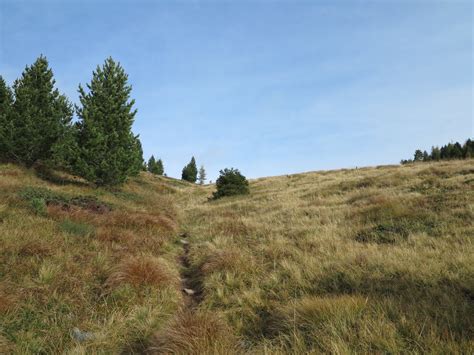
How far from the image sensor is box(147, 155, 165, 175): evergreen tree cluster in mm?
83269

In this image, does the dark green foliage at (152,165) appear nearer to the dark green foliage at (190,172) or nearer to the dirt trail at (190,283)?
the dark green foliage at (190,172)

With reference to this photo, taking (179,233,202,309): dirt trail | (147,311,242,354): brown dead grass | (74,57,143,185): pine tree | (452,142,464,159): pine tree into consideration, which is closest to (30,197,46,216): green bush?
(179,233,202,309): dirt trail

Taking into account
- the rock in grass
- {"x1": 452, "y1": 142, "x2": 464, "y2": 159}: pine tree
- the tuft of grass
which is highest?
{"x1": 452, "y1": 142, "x2": 464, "y2": 159}: pine tree

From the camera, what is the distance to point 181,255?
8750 mm

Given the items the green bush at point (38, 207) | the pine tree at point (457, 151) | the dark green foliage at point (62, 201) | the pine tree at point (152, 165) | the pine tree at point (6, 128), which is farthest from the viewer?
the pine tree at point (152, 165)

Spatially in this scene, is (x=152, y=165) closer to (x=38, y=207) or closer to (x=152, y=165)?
(x=152, y=165)

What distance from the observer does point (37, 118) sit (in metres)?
20.0

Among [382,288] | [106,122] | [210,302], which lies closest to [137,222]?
[210,302]

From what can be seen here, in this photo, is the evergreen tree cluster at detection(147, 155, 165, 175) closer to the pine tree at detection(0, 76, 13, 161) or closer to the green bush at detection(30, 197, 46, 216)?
the pine tree at detection(0, 76, 13, 161)

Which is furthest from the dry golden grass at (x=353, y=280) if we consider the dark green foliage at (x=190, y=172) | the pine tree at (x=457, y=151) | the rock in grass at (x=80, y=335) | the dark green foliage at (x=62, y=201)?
the dark green foliage at (x=190, y=172)

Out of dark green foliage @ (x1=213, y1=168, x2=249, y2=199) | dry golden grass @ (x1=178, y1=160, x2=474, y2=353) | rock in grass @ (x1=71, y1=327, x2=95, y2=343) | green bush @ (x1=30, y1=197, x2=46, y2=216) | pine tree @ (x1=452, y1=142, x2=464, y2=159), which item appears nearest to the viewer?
dry golden grass @ (x1=178, y1=160, x2=474, y2=353)

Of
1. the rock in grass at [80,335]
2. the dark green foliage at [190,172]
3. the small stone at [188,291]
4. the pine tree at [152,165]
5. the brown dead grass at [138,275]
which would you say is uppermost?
the pine tree at [152,165]

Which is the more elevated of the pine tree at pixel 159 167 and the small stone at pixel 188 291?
the pine tree at pixel 159 167

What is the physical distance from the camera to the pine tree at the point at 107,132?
19.5m
